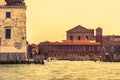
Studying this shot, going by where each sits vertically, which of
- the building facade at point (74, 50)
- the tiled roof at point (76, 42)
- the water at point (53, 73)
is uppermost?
the tiled roof at point (76, 42)

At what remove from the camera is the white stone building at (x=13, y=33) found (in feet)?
173

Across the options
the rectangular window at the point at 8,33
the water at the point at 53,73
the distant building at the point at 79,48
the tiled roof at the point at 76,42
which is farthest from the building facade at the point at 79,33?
the water at the point at 53,73

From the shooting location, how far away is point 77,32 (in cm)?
11025

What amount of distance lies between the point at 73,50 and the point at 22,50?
50.6 meters

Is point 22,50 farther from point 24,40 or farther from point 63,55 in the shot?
point 63,55

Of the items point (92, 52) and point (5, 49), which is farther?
point (92, 52)

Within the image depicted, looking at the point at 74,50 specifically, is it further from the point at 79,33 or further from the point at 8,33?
the point at 8,33

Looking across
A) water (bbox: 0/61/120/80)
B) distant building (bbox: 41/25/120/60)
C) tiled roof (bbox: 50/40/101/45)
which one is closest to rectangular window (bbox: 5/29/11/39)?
water (bbox: 0/61/120/80)

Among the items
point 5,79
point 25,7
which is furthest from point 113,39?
point 5,79

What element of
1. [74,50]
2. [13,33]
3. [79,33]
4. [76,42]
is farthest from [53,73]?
[79,33]

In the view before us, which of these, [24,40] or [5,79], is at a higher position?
[24,40]

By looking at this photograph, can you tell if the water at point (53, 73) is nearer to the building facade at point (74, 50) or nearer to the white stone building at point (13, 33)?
the white stone building at point (13, 33)

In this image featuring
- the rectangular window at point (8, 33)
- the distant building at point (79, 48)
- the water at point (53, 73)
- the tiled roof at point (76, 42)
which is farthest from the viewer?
the tiled roof at point (76, 42)

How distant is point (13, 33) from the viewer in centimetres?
5288
